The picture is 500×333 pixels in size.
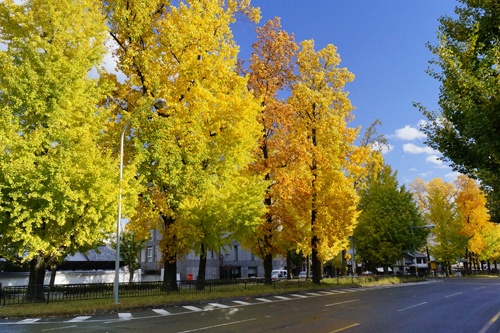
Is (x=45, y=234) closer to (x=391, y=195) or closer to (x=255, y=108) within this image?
(x=255, y=108)

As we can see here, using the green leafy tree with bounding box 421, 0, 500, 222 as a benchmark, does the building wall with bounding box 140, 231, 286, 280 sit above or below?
below

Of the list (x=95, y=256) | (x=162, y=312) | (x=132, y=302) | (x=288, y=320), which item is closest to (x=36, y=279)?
(x=132, y=302)

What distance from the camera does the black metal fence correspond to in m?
16.5

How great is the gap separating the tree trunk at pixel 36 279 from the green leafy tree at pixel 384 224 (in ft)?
112

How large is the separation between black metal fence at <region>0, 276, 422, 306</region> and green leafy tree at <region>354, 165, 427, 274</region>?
20.6 m

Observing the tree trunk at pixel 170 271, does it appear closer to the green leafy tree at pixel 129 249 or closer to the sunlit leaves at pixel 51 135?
the sunlit leaves at pixel 51 135

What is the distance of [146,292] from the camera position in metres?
19.6

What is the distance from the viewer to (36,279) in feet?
56.0

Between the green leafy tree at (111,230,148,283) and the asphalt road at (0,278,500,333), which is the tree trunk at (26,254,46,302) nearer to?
the asphalt road at (0,278,500,333)

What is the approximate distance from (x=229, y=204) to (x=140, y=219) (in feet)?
17.5

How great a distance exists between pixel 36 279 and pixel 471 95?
2032 centimetres

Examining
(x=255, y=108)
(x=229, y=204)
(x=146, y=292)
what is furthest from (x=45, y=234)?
(x=255, y=108)

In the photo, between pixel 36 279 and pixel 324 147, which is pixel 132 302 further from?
pixel 324 147

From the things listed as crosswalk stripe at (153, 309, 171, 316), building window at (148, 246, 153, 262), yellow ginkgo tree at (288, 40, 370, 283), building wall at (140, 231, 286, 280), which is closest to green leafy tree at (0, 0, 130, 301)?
crosswalk stripe at (153, 309, 171, 316)
